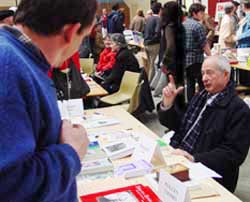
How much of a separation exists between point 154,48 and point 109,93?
264 centimetres

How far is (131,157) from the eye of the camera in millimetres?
2148

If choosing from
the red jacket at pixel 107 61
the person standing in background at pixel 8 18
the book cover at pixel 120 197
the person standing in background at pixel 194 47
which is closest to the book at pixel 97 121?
the person standing in background at pixel 8 18

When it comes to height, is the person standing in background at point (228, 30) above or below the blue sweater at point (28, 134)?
below

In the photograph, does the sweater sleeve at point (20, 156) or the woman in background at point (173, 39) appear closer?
the sweater sleeve at point (20, 156)

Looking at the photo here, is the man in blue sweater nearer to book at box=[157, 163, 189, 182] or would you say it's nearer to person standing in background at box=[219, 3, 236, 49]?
book at box=[157, 163, 189, 182]

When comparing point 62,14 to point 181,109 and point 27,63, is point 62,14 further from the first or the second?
point 181,109

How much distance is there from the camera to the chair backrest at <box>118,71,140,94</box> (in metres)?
4.88

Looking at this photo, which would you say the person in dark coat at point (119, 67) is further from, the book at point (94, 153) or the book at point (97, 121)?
the book at point (94, 153)

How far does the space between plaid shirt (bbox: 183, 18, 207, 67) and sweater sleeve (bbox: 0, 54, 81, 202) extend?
4.63 m

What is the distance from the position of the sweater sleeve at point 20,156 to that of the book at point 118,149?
4.42ft

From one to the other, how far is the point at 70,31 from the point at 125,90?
4.29 metres

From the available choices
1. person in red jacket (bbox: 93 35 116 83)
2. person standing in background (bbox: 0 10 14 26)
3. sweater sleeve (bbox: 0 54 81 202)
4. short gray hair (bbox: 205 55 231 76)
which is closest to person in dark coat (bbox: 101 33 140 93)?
person in red jacket (bbox: 93 35 116 83)

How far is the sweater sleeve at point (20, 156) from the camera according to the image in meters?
0.72

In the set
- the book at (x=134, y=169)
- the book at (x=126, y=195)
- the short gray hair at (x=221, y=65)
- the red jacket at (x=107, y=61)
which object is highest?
the short gray hair at (x=221, y=65)
